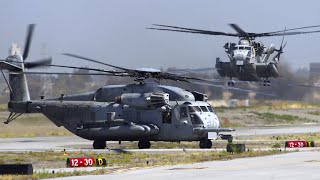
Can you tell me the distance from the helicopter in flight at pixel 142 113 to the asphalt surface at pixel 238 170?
10.9 metres

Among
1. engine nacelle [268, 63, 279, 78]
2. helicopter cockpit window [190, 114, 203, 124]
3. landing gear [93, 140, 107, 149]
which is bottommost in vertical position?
landing gear [93, 140, 107, 149]

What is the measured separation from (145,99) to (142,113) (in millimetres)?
1048

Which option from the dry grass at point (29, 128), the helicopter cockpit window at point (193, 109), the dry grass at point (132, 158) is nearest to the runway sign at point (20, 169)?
the dry grass at point (132, 158)

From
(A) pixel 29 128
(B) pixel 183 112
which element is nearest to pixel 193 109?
(B) pixel 183 112

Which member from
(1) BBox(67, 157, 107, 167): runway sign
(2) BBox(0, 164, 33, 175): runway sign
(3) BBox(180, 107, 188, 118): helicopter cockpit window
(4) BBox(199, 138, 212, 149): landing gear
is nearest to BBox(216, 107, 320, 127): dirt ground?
(4) BBox(199, 138, 212, 149): landing gear

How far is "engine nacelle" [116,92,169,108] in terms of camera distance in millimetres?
43562

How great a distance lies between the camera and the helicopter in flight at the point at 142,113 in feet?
143

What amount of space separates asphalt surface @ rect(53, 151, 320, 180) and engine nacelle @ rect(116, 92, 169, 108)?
11369mm

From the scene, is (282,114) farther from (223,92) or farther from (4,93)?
(4,93)

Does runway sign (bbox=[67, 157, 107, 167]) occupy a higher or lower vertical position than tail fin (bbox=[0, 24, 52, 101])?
lower

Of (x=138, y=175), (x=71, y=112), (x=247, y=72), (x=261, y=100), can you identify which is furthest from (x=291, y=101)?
(x=138, y=175)

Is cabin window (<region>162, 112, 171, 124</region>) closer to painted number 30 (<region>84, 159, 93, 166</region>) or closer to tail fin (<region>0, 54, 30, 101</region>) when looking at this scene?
tail fin (<region>0, 54, 30, 101</region>)

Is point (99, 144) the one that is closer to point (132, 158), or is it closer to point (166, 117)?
point (166, 117)

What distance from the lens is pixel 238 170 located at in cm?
2714
